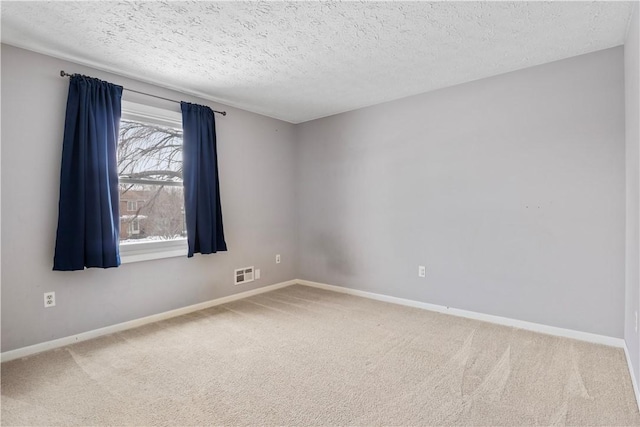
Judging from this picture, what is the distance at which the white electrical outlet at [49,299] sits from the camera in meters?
2.52

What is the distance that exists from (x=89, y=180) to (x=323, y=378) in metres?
2.38

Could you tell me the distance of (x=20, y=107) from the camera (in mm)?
2398

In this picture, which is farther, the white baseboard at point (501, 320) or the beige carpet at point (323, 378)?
the white baseboard at point (501, 320)

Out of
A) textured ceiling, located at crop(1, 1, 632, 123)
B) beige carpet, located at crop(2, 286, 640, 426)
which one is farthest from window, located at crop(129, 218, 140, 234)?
textured ceiling, located at crop(1, 1, 632, 123)

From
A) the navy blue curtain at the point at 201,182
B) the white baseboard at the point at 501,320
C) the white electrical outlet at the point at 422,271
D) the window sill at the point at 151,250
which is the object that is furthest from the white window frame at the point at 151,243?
the white electrical outlet at the point at 422,271

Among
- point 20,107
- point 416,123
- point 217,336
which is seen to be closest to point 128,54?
point 20,107

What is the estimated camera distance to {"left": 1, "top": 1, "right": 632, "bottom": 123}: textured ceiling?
2012 millimetres

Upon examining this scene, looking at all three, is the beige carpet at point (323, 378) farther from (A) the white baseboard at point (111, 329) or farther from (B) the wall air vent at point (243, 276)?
(B) the wall air vent at point (243, 276)

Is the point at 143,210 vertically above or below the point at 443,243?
above

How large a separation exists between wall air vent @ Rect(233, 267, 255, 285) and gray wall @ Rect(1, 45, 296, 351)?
0.08m

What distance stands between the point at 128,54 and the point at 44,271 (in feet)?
5.94

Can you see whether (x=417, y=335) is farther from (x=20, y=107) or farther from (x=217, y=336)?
(x=20, y=107)

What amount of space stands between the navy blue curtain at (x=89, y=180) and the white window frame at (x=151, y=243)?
20 centimetres

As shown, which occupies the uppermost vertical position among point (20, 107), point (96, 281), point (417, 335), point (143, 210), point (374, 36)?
point (374, 36)
